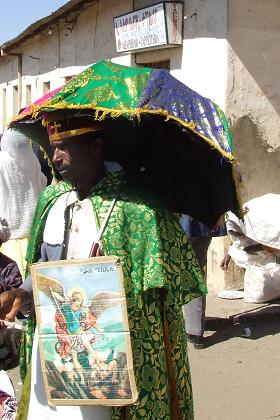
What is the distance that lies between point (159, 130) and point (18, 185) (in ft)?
9.08

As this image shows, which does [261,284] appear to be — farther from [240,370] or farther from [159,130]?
[159,130]

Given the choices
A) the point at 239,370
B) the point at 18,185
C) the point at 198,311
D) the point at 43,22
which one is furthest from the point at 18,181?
the point at 43,22

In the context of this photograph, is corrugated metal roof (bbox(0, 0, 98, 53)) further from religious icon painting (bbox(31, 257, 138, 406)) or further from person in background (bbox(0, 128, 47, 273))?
religious icon painting (bbox(31, 257, 138, 406))

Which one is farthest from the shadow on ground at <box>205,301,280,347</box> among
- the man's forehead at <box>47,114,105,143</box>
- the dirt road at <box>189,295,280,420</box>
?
the man's forehead at <box>47,114,105,143</box>

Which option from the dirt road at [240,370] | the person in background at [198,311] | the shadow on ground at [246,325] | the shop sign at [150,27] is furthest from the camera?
the shop sign at [150,27]

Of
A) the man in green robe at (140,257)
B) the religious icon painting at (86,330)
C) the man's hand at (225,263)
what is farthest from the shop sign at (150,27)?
the religious icon painting at (86,330)

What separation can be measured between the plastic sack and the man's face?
13.5 feet

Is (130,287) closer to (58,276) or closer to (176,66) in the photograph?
(58,276)

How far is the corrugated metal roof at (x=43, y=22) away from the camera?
9.91m

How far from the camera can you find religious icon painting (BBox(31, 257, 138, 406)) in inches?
83.0

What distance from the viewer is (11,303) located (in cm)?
235

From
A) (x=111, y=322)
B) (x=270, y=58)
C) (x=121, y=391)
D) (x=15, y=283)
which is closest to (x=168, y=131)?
(x=111, y=322)

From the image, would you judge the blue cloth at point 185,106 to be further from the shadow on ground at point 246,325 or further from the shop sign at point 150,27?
the shop sign at point 150,27

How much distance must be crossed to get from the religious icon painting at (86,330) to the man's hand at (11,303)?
0.52ft
